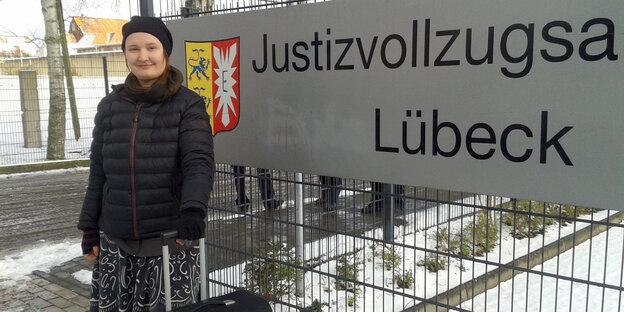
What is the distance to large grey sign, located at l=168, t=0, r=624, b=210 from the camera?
2.07m

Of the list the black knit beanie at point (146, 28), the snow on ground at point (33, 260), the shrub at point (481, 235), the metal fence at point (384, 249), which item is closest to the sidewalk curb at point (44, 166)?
the snow on ground at point (33, 260)

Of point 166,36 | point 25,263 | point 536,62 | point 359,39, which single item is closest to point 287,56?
point 359,39

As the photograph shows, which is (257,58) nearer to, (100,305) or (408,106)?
(408,106)

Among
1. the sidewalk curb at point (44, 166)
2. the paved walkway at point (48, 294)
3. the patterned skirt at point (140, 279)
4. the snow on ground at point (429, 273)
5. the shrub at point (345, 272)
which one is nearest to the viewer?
the patterned skirt at point (140, 279)

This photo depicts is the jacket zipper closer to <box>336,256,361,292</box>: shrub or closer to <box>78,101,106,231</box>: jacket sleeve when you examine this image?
<box>78,101,106,231</box>: jacket sleeve

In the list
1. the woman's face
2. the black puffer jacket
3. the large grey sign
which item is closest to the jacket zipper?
the black puffer jacket

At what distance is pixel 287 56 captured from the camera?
306 cm

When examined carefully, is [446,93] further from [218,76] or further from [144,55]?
[218,76]

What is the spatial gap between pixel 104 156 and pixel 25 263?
395cm

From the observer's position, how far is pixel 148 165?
242cm

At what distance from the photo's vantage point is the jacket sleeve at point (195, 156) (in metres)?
2.29

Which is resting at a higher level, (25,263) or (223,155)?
(223,155)

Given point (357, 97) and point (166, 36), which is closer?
point (166, 36)

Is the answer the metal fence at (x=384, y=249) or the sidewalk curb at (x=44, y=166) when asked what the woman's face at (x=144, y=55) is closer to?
the metal fence at (x=384, y=249)
